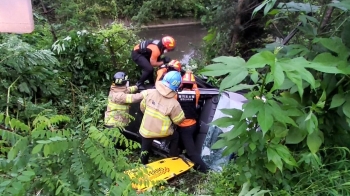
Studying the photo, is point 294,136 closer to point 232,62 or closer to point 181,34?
point 232,62

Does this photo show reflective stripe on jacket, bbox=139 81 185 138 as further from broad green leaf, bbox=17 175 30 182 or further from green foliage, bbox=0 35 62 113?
broad green leaf, bbox=17 175 30 182

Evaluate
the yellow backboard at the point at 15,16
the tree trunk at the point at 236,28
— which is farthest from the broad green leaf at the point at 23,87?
the tree trunk at the point at 236,28

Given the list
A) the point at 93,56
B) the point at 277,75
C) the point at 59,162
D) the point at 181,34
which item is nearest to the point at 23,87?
the point at 93,56

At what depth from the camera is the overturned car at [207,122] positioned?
417 cm

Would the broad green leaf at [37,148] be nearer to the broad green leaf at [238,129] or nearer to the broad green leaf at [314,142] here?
the broad green leaf at [238,129]

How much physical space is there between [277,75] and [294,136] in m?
0.77

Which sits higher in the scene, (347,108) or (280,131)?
(347,108)

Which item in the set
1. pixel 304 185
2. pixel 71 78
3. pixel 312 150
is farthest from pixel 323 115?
pixel 71 78

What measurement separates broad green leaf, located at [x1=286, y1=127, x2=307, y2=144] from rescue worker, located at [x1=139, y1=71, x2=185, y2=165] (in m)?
2.27

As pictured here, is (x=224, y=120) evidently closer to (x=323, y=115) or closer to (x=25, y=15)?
(x=323, y=115)

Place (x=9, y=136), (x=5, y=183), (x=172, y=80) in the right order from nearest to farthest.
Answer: (x=5, y=183) < (x=9, y=136) < (x=172, y=80)

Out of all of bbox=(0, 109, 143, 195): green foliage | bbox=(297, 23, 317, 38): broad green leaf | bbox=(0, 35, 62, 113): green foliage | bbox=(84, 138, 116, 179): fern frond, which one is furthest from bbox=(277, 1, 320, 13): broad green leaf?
bbox=(0, 35, 62, 113): green foliage

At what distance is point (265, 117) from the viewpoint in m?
1.74

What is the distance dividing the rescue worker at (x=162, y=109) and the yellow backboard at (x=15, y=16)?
8.22 feet
